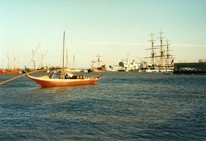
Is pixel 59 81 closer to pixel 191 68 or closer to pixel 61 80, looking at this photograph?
pixel 61 80

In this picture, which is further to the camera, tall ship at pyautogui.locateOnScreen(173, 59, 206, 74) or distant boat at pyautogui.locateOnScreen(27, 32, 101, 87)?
tall ship at pyautogui.locateOnScreen(173, 59, 206, 74)

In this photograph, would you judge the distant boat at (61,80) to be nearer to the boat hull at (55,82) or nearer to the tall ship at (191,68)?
the boat hull at (55,82)

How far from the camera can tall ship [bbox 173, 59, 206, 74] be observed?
491 ft

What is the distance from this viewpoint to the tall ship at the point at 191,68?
491ft

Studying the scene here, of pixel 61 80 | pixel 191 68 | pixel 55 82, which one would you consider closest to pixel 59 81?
pixel 61 80

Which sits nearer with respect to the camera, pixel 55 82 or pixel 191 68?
pixel 55 82

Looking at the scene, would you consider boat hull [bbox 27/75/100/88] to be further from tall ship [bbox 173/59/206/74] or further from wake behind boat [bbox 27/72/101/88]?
tall ship [bbox 173/59/206/74]

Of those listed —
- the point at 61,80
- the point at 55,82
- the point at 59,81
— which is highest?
the point at 61,80

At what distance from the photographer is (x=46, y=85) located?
64.8 m

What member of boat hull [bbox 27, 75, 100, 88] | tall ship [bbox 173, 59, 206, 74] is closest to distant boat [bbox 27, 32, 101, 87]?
boat hull [bbox 27, 75, 100, 88]

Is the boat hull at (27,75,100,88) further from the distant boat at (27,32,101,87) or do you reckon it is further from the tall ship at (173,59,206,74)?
the tall ship at (173,59,206,74)

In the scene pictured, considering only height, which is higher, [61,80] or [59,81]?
[61,80]

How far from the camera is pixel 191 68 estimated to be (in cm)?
15750

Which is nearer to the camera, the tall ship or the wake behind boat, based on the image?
the wake behind boat
